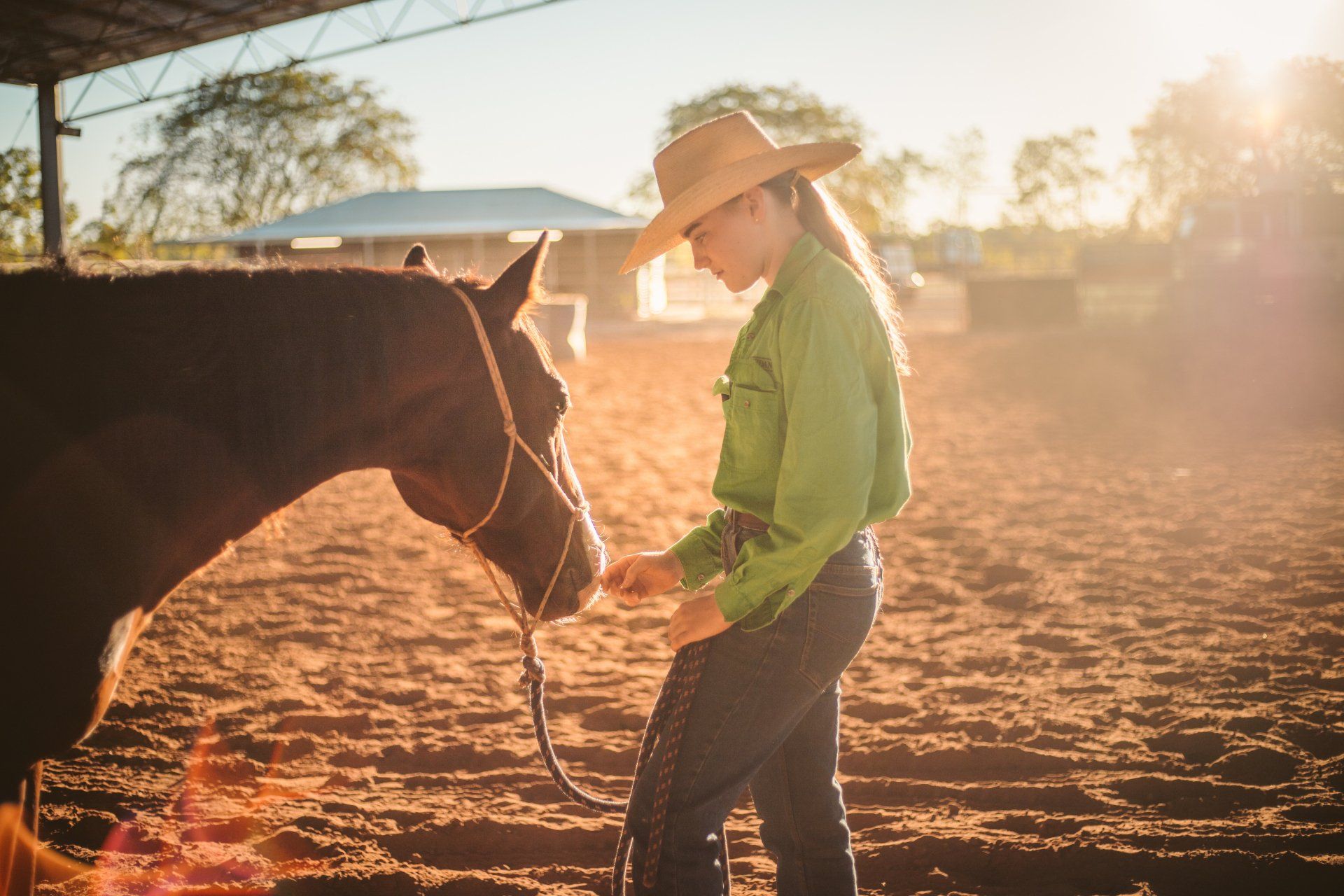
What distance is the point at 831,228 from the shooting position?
1.69m

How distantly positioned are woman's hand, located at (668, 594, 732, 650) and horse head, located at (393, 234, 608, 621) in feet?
1.75

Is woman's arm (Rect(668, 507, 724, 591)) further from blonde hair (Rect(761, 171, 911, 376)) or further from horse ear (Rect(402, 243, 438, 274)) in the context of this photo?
horse ear (Rect(402, 243, 438, 274))

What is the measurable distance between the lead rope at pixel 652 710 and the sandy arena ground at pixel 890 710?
0.96ft

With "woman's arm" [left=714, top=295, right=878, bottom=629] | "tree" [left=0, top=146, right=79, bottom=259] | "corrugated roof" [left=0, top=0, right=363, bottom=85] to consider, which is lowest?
"woman's arm" [left=714, top=295, right=878, bottom=629]

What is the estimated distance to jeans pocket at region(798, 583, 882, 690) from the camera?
5.18ft

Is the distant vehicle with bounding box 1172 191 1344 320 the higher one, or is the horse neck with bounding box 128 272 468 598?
the distant vehicle with bounding box 1172 191 1344 320

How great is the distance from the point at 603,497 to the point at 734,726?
6.07 m

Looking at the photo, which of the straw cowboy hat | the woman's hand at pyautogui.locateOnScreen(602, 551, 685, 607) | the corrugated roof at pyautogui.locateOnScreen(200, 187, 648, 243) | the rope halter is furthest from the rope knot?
the corrugated roof at pyautogui.locateOnScreen(200, 187, 648, 243)

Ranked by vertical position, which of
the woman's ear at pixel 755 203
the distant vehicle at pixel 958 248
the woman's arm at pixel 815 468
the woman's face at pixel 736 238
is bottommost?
the woman's arm at pixel 815 468

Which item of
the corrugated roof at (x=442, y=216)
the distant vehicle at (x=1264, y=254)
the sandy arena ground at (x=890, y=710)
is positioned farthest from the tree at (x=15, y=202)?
the corrugated roof at (x=442, y=216)

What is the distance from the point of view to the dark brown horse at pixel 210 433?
153 cm

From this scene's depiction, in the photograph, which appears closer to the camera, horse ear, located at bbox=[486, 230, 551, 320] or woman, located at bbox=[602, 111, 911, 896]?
woman, located at bbox=[602, 111, 911, 896]

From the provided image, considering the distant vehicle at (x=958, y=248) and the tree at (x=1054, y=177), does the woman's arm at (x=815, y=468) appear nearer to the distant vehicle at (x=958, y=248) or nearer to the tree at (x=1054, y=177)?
the distant vehicle at (x=958, y=248)

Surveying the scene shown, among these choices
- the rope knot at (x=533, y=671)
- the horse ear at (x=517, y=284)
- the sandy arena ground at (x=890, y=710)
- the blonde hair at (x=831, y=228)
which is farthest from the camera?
the sandy arena ground at (x=890, y=710)
